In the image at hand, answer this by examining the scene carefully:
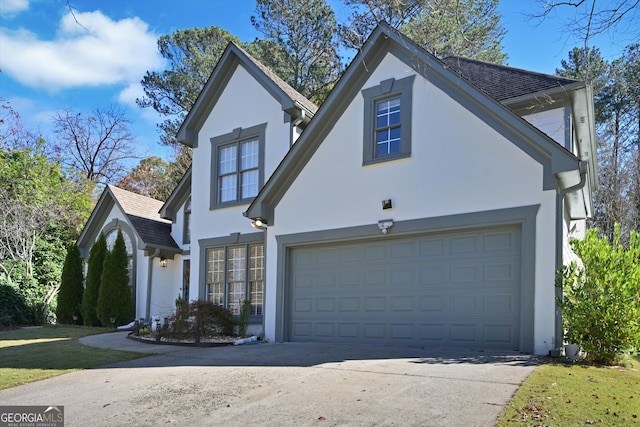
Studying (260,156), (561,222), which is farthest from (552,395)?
(260,156)

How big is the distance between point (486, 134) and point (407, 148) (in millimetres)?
1693

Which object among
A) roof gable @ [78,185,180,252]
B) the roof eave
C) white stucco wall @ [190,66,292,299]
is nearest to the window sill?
white stucco wall @ [190,66,292,299]

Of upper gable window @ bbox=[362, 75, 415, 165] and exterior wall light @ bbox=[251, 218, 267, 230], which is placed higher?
upper gable window @ bbox=[362, 75, 415, 165]

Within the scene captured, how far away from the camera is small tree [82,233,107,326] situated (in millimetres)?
18719

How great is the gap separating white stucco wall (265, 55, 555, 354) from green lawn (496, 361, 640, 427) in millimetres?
1816

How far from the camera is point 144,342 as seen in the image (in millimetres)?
12781

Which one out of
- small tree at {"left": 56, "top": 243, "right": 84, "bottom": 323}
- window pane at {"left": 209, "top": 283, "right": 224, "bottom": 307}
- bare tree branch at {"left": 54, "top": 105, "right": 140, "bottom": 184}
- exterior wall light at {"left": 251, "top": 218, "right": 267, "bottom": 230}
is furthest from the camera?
bare tree branch at {"left": 54, "top": 105, "right": 140, "bottom": 184}

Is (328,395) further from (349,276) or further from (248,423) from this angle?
(349,276)

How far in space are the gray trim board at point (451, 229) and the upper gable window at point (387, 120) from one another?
1.59 metres

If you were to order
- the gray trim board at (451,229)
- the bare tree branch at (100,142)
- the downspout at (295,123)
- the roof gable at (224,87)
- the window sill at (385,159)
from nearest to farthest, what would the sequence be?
the gray trim board at (451,229) < the window sill at (385,159) < the downspout at (295,123) < the roof gable at (224,87) < the bare tree branch at (100,142)

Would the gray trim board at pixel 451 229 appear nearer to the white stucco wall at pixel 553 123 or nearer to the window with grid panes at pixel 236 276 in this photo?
the window with grid panes at pixel 236 276

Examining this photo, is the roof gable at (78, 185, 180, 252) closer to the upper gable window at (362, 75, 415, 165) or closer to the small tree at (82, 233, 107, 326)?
the small tree at (82, 233, 107, 326)

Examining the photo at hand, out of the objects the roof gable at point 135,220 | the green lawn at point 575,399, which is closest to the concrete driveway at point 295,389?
the green lawn at point 575,399

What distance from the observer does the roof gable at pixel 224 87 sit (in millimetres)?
14758
